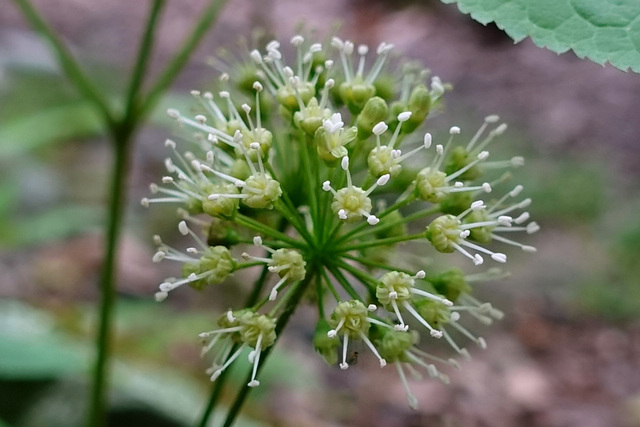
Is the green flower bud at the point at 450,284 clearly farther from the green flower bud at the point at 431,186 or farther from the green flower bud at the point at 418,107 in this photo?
→ the green flower bud at the point at 418,107

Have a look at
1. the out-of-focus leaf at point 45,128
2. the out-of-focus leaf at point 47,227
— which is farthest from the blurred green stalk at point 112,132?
the out-of-focus leaf at point 45,128

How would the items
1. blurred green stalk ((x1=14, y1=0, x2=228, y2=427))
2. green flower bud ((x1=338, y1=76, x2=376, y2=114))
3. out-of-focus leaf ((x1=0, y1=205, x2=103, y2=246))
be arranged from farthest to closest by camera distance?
out-of-focus leaf ((x1=0, y1=205, x2=103, y2=246))
blurred green stalk ((x1=14, y1=0, x2=228, y2=427))
green flower bud ((x1=338, y1=76, x2=376, y2=114))

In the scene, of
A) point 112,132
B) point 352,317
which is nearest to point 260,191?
point 352,317

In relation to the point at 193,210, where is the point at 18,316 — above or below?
below

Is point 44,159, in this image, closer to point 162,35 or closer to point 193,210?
point 162,35

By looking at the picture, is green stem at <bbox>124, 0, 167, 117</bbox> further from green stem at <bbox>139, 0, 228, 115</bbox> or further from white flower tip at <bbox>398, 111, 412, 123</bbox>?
white flower tip at <bbox>398, 111, 412, 123</bbox>

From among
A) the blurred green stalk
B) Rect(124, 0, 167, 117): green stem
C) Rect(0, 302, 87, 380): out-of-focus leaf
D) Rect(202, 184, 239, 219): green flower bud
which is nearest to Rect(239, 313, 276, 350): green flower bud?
Rect(202, 184, 239, 219): green flower bud

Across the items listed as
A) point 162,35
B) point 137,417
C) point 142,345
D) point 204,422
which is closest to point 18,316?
point 142,345
